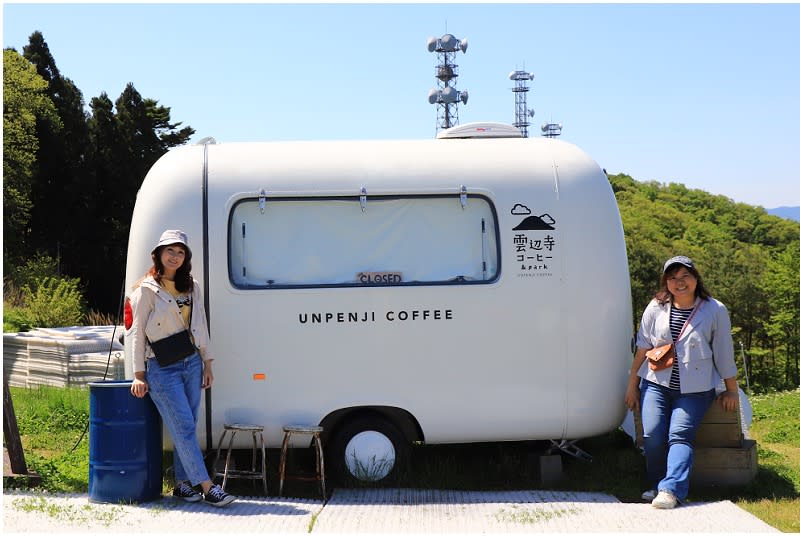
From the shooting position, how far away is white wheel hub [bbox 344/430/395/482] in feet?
21.8

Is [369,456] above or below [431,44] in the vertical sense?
below

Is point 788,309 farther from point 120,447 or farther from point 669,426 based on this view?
point 120,447

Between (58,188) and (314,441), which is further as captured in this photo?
(58,188)

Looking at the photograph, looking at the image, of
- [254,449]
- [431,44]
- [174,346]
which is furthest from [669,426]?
[431,44]

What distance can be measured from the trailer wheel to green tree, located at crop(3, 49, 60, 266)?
25208 mm

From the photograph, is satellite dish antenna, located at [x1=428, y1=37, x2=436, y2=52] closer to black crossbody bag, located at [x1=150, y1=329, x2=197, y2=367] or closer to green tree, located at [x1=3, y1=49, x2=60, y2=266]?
green tree, located at [x1=3, y1=49, x2=60, y2=266]

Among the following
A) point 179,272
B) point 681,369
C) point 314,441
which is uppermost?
point 179,272

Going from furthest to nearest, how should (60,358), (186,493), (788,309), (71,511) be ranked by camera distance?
(788,309)
(60,358)
(186,493)
(71,511)

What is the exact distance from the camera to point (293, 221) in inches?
263

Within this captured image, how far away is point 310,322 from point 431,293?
35.9 inches

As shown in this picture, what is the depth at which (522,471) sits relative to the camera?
7344 millimetres

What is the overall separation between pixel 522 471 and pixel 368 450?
146 cm

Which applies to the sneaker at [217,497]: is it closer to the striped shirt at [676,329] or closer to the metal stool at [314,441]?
the metal stool at [314,441]

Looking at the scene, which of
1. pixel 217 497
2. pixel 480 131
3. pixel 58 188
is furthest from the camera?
pixel 58 188
